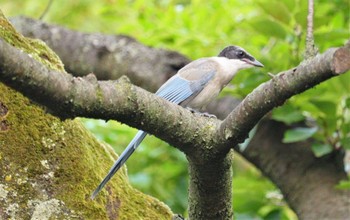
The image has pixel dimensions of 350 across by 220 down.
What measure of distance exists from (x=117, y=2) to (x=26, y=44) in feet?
15.3

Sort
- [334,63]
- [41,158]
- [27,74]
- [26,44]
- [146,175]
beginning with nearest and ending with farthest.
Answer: [27,74], [334,63], [41,158], [26,44], [146,175]

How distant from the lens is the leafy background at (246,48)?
17.6 feet

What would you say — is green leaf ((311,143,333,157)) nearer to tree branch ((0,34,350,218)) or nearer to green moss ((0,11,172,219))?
green moss ((0,11,172,219))

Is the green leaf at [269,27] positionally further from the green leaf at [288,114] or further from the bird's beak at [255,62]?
the green leaf at [288,114]

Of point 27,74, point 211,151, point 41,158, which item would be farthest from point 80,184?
point 27,74

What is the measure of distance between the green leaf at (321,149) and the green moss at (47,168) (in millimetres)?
2142

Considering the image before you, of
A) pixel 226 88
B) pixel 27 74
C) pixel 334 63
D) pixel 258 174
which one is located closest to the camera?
pixel 27 74

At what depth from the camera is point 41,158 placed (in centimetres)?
320

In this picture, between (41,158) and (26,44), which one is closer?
(41,158)

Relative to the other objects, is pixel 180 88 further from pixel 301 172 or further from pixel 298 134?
pixel 301 172

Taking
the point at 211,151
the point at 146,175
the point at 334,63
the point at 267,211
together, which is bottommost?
the point at 146,175

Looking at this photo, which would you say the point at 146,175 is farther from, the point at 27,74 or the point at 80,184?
the point at 27,74

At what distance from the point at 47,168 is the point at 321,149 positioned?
2.74 m

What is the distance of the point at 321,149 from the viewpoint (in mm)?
5480
